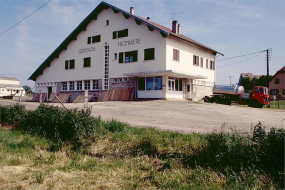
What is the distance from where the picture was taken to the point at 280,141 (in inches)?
184

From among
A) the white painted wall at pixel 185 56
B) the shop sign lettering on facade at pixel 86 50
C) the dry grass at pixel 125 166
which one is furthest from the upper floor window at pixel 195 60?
the dry grass at pixel 125 166

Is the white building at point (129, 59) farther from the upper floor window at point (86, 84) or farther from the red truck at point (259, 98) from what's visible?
the red truck at point (259, 98)

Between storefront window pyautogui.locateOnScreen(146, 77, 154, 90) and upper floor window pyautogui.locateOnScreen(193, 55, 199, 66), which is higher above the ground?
upper floor window pyautogui.locateOnScreen(193, 55, 199, 66)

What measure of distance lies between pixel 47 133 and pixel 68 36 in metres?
27.1

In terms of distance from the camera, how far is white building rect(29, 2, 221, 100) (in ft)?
83.3

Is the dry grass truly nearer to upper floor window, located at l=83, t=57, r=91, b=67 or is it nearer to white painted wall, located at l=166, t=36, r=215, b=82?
white painted wall, located at l=166, t=36, r=215, b=82

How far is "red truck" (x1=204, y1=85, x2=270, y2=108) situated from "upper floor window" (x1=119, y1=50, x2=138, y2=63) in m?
9.92

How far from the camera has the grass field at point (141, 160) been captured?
4.69 metres

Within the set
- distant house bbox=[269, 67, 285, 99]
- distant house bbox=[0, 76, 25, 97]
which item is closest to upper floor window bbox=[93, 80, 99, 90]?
distant house bbox=[269, 67, 285, 99]

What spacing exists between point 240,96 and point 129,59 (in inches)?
534

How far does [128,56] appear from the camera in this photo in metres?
27.9

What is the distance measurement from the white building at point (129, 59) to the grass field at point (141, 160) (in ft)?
54.4

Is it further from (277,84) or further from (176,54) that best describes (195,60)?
(277,84)

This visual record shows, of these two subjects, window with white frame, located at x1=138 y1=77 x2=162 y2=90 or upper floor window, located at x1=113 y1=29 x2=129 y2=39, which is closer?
window with white frame, located at x1=138 y1=77 x2=162 y2=90
